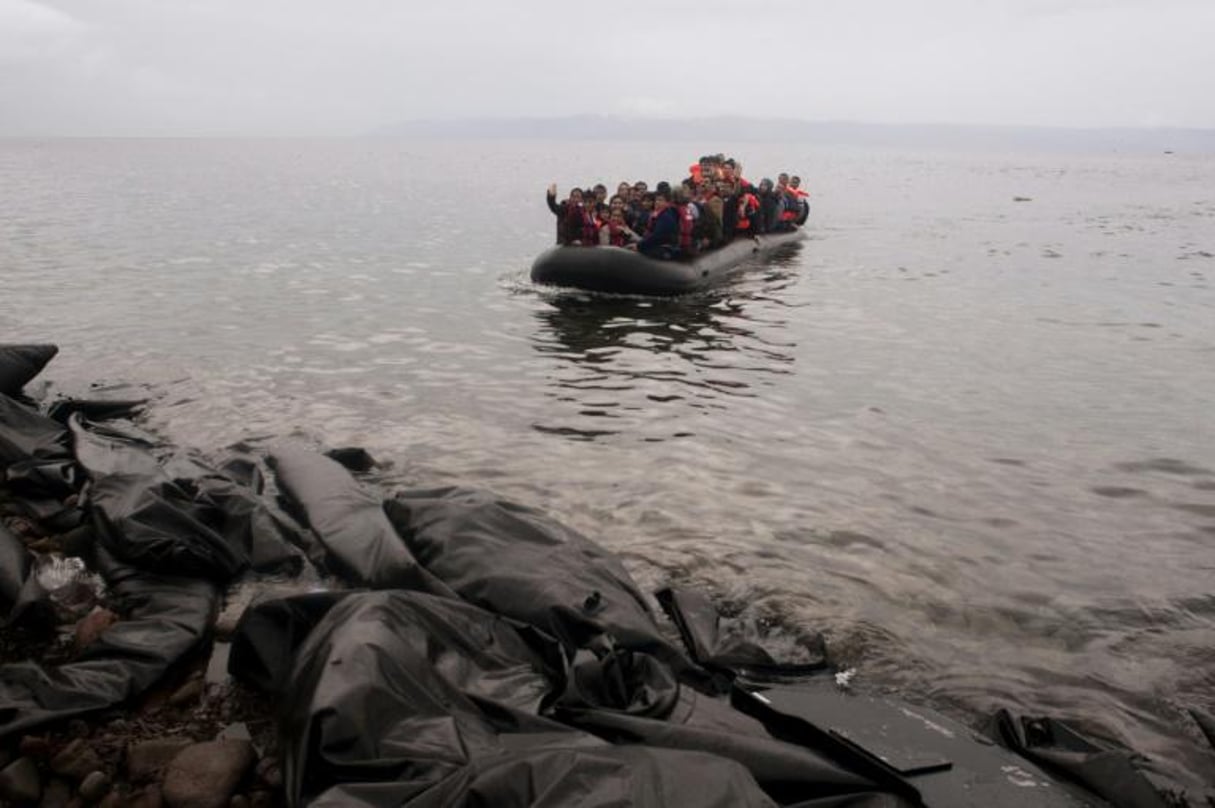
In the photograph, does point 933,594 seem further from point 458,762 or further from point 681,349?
point 681,349

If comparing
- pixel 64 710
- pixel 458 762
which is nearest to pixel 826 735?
pixel 458 762

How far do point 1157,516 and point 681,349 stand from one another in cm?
716

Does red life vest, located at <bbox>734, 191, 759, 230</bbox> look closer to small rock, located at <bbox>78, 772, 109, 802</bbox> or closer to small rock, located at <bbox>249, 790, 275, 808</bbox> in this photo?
small rock, located at <bbox>249, 790, 275, 808</bbox>

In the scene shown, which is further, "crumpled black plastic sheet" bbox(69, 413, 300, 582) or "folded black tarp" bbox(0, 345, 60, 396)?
"folded black tarp" bbox(0, 345, 60, 396)

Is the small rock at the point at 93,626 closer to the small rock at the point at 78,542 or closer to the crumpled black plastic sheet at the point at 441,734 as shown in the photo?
the small rock at the point at 78,542

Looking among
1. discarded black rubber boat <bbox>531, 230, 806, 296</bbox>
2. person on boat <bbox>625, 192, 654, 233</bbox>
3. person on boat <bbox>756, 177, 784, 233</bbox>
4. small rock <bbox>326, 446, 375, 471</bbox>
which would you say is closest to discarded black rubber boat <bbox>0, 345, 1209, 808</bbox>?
small rock <bbox>326, 446, 375, 471</bbox>

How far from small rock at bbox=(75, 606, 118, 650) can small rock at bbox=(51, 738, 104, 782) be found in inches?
38.8

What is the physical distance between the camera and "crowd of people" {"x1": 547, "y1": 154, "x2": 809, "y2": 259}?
1772 cm

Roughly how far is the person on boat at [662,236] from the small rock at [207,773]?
14507 mm

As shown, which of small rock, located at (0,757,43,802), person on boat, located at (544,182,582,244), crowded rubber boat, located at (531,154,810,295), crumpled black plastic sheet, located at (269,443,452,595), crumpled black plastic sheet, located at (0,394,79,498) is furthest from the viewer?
person on boat, located at (544,182,582,244)

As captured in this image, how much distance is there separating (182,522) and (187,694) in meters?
1.66

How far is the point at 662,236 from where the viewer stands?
17.6m

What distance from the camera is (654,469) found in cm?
882

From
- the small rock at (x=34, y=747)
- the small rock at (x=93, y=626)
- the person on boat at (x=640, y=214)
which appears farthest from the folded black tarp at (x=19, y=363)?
the person on boat at (x=640, y=214)
